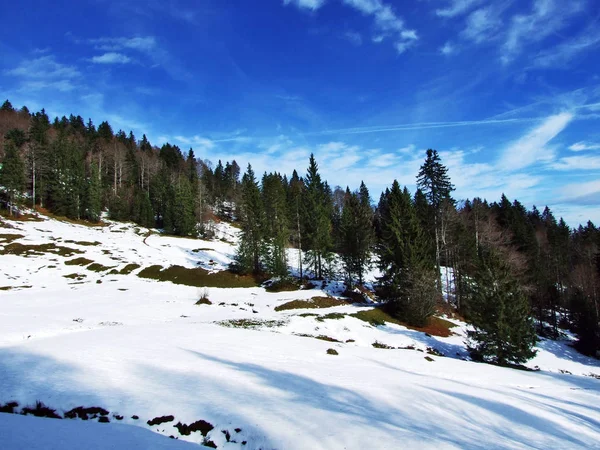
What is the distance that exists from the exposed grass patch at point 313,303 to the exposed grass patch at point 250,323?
6976 mm

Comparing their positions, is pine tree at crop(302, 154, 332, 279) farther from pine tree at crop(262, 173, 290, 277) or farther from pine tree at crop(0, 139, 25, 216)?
pine tree at crop(0, 139, 25, 216)

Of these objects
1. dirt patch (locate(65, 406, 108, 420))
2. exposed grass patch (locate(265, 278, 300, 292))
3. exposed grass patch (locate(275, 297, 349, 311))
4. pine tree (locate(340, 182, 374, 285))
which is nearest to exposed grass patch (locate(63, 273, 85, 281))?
exposed grass patch (locate(265, 278, 300, 292))

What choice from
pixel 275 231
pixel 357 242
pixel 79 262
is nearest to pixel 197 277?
pixel 275 231

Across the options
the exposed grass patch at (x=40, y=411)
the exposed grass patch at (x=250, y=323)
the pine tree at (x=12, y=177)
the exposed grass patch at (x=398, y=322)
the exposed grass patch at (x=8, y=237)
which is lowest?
the exposed grass patch at (x=398, y=322)

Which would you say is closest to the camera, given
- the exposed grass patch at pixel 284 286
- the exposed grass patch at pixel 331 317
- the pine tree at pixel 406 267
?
the exposed grass patch at pixel 331 317

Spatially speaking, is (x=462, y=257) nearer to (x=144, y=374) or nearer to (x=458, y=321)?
(x=458, y=321)

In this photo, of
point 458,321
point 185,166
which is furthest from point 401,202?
point 185,166

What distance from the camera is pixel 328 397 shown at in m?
10.3

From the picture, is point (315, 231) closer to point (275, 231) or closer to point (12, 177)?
point (275, 231)

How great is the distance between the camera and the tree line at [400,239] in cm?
2506

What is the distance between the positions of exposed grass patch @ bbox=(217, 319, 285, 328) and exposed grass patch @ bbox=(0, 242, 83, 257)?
35.6 metres

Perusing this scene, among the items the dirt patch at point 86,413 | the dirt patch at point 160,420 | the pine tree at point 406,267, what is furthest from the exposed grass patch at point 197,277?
the dirt patch at point 160,420

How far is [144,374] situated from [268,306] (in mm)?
23056

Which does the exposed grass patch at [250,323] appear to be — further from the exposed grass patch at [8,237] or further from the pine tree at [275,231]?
the exposed grass patch at [8,237]
